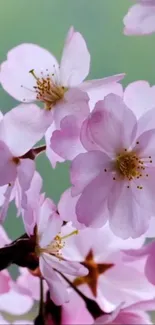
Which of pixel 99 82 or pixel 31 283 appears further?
pixel 31 283

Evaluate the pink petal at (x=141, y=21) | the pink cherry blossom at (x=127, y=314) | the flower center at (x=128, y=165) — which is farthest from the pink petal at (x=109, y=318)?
the pink petal at (x=141, y=21)

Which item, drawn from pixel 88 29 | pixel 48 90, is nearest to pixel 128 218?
pixel 48 90

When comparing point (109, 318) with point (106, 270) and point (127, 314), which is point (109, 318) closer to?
point (127, 314)

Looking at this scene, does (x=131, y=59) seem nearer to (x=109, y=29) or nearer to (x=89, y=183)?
(x=109, y=29)

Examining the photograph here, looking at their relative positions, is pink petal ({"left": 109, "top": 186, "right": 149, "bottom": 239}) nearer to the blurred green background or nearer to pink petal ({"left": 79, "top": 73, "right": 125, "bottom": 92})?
pink petal ({"left": 79, "top": 73, "right": 125, "bottom": 92})

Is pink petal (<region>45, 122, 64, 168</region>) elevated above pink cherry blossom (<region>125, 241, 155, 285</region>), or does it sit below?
above

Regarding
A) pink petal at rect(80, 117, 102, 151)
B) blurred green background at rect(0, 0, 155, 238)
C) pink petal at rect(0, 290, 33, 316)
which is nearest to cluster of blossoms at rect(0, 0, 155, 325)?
pink petal at rect(80, 117, 102, 151)
